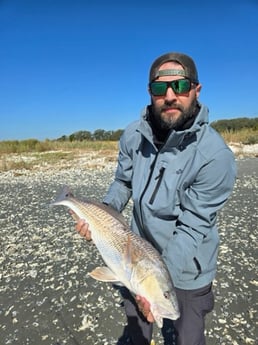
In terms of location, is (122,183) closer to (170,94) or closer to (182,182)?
(182,182)

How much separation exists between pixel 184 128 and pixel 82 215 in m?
1.03

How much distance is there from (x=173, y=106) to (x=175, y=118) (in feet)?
0.32

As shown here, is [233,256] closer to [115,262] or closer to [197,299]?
[197,299]

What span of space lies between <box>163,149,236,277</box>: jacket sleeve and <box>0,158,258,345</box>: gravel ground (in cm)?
201

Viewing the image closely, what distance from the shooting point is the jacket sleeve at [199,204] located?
2490 mm

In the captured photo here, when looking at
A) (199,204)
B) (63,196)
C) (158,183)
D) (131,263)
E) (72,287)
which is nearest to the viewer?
(131,263)

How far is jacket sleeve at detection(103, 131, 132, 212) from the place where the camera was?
3.05 meters

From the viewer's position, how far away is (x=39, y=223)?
889cm

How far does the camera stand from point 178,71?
8.59 ft

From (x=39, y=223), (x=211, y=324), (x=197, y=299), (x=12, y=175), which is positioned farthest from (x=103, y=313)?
(x=12, y=175)

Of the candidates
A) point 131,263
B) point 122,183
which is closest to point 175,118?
point 122,183

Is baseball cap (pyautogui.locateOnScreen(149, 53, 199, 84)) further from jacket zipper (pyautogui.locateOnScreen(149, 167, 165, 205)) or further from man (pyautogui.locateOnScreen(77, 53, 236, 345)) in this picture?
jacket zipper (pyautogui.locateOnScreen(149, 167, 165, 205))

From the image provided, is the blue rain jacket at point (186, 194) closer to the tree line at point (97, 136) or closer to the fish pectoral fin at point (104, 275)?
the fish pectoral fin at point (104, 275)

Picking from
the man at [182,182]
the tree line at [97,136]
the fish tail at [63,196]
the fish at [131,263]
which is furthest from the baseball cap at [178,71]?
the tree line at [97,136]
